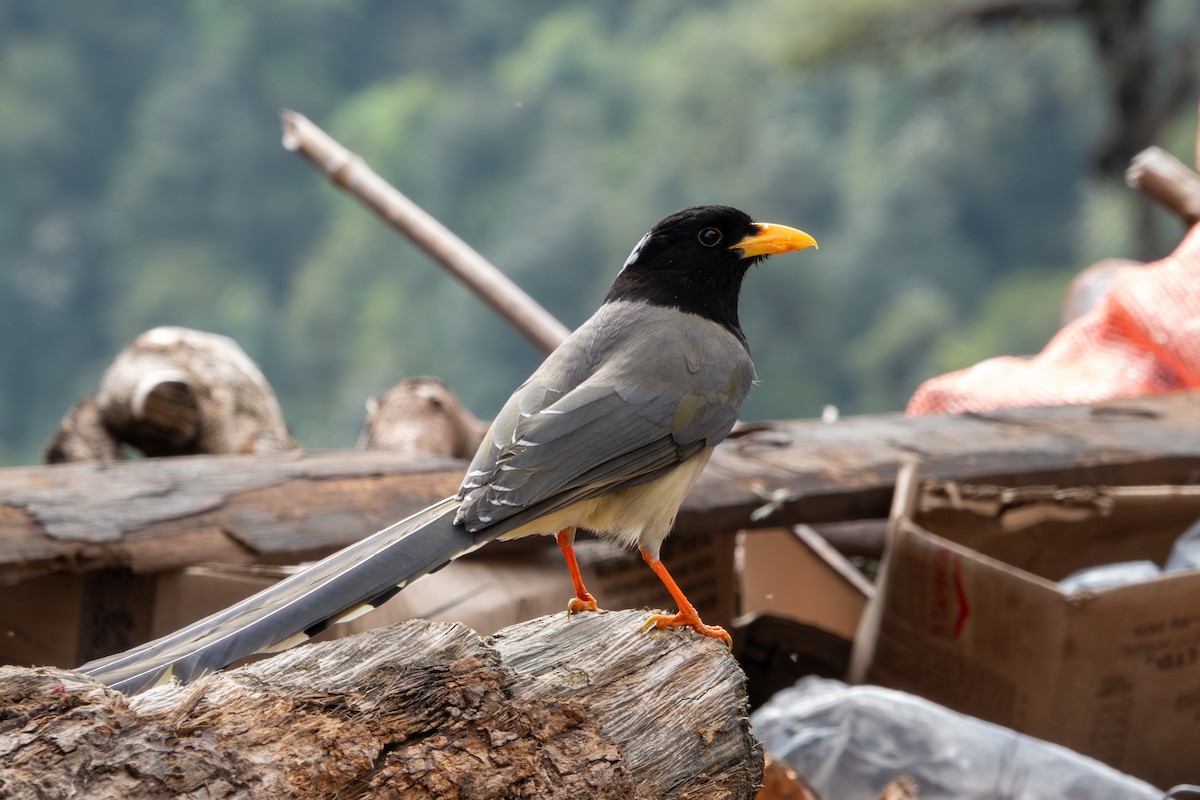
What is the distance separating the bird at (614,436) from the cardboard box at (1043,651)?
88cm

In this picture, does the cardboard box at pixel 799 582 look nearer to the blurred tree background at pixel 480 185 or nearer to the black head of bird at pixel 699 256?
the black head of bird at pixel 699 256

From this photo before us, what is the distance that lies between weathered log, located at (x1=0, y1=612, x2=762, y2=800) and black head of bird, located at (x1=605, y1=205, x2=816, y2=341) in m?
0.60

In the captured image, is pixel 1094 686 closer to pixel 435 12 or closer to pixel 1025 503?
pixel 1025 503

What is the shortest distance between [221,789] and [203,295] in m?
29.1

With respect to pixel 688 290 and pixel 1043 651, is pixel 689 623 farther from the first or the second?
pixel 1043 651

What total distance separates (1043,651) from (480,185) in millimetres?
27994

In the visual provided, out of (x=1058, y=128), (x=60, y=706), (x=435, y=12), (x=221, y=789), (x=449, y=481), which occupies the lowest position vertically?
(x=221, y=789)

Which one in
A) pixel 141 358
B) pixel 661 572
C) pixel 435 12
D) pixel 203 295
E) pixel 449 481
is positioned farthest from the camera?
pixel 435 12

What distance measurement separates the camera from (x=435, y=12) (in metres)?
34.8

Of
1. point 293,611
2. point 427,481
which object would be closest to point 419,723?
point 293,611

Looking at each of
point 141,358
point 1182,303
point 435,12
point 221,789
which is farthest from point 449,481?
point 435,12

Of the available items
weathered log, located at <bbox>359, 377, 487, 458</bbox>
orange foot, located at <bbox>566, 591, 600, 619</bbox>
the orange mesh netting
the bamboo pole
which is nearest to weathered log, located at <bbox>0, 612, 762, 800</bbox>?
orange foot, located at <bbox>566, 591, 600, 619</bbox>

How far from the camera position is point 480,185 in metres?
29.8

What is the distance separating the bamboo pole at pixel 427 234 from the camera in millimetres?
4121
